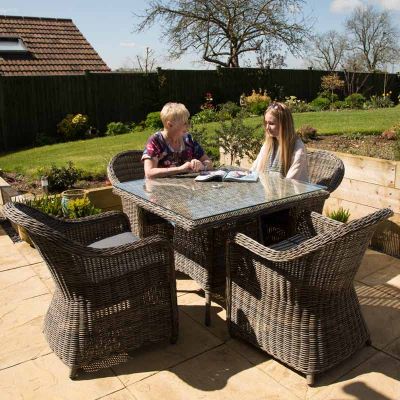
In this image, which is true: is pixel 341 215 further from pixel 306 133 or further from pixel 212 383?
pixel 306 133

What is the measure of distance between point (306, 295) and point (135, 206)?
1.67 meters

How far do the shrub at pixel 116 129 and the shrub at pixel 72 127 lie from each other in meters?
0.63

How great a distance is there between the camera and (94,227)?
3041mm

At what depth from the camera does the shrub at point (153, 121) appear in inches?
468

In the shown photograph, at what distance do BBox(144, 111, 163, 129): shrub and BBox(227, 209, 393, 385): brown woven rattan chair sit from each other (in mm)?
9651

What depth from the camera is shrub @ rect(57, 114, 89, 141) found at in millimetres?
11156

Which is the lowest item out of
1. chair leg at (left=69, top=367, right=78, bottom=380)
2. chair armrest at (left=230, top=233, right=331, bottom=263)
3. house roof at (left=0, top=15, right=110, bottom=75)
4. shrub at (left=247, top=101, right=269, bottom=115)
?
chair leg at (left=69, top=367, right=78, bottom=380)

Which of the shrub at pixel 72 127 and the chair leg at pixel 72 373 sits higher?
the shrub at pixel 72 127

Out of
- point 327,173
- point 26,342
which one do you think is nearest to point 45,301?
point 26,342

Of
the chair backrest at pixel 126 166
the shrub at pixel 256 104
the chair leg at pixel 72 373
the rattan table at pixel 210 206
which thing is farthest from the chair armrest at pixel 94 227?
the shrub at pixel 256 104

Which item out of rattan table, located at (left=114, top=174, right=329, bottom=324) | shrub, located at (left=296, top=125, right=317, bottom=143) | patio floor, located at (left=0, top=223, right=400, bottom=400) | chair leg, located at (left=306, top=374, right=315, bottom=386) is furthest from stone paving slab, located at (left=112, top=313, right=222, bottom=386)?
shrub, located at (left=296, top=125, right=317, bottom=143)

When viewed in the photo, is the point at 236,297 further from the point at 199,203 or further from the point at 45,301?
the point at 45,301

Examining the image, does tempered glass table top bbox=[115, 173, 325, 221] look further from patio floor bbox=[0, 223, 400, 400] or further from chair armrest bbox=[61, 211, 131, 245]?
patio floor bbox=[0, 223, 400, 400]

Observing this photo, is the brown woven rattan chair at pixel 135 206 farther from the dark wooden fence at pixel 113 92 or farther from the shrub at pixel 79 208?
the dark wooden fence at pixel 113 92
